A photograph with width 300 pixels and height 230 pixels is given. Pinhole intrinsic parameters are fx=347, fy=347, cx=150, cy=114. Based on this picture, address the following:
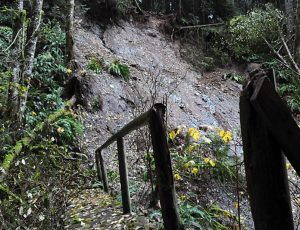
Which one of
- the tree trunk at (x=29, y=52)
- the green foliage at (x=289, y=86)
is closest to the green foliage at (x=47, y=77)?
the tree trunk at (x=29, y=52)

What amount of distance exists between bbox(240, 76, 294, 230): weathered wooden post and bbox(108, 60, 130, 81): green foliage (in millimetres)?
10524

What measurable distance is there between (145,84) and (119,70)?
1122 mm

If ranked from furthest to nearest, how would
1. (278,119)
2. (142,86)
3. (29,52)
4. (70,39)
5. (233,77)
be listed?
(233,77) → (142,86) → (70,39) → (29,52) → (278,119)

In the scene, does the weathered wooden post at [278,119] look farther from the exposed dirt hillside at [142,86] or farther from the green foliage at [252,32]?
the green foliage at [252,32]

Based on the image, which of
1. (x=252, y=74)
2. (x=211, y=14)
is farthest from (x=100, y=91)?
(x=211, y=14)

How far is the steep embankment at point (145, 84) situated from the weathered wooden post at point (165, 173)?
6120 mm

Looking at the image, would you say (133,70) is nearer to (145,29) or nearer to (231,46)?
(145,29)

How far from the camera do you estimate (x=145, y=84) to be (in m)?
12.2

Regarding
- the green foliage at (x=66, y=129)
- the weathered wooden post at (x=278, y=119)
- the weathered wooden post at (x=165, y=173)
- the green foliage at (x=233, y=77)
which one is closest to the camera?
the weathered wooden post at (x=278, y=119)

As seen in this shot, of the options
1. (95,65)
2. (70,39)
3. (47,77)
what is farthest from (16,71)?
(70,39)

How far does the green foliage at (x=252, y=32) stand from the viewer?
12.3 meters

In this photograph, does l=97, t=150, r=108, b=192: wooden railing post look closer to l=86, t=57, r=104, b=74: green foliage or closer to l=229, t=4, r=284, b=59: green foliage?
l=86, t=57, r=104, b=74: green foliage

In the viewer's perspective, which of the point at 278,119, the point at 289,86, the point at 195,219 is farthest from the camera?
the point at 289,86

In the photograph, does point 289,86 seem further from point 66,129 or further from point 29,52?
point 29,52
